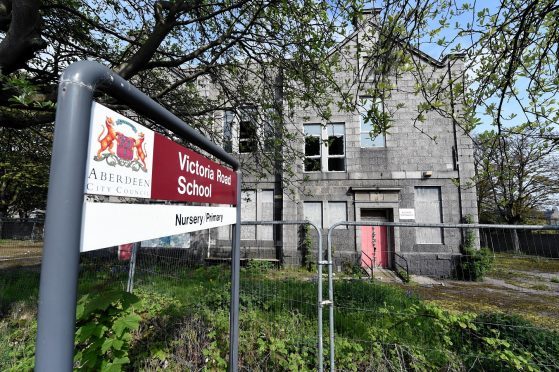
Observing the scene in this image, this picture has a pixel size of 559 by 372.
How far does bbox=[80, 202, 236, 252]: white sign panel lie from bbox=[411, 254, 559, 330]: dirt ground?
3244mm

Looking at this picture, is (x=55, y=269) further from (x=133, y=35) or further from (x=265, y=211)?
(x=265, y=211)

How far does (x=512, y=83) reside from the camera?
128 inches

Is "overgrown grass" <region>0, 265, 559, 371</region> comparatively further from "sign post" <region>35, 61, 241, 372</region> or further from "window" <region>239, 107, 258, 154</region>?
"window" <region>239, 107, 258, 154</region>

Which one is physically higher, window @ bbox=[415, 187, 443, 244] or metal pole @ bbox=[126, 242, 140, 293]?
window @ bbox=[415, 187, 443, 244]

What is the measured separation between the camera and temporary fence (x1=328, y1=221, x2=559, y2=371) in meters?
3.00

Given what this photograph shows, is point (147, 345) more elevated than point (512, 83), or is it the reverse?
point (512, 83)

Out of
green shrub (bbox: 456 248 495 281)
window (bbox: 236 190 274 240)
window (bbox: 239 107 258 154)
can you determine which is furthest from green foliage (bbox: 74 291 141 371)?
window (bbox: 236 190 274 240)

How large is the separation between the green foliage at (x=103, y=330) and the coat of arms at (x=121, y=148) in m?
1.45

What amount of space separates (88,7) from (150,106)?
5.61 m

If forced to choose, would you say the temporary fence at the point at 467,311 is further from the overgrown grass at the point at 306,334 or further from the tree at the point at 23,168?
the tree at the point at 23,168

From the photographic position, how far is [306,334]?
3.56 metres

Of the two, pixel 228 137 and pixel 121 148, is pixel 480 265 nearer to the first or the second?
pixel 121 148

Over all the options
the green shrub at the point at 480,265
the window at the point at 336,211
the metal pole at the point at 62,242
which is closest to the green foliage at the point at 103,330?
the metal pole at the point at 62,242

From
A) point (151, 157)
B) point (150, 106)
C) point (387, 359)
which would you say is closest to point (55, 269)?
point (151, 157)
